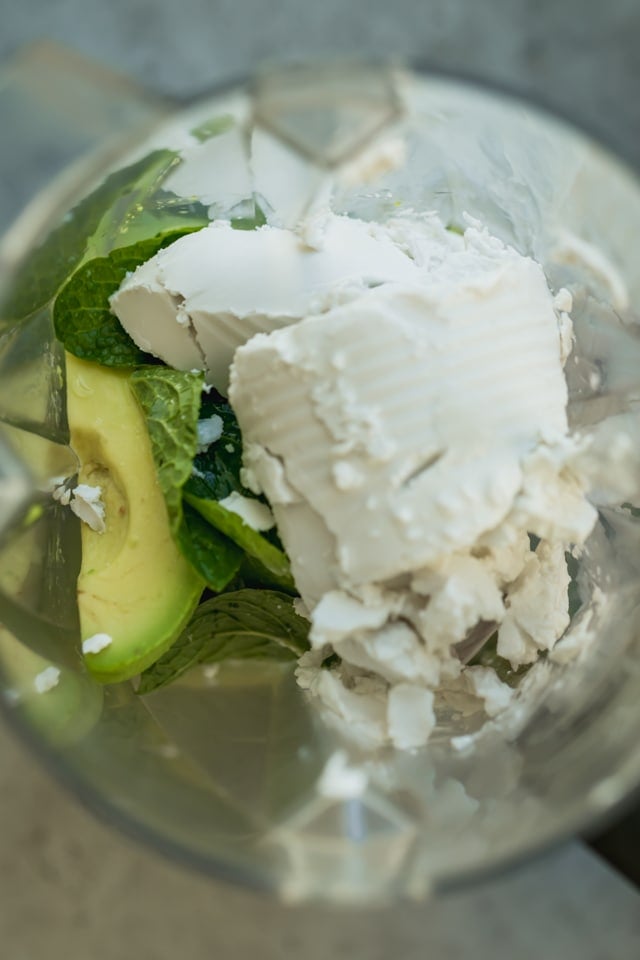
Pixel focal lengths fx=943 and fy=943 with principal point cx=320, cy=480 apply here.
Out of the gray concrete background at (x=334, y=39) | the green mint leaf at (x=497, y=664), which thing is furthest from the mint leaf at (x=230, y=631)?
the gray concrete background at (x=334, y=39)

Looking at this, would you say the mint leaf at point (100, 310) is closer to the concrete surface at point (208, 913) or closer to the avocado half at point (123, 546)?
the avocado half at point (123, 546)

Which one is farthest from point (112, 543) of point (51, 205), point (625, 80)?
point (625, 80)

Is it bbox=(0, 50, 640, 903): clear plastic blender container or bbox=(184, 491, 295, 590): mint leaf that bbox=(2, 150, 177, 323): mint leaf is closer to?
bbox=(0, 50, 640, 903): clear plastic blender container

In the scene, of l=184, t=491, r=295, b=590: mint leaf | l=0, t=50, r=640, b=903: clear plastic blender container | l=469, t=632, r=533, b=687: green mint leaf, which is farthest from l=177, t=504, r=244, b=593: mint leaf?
l=469, t=632, r=533, b=687: green mint leaf

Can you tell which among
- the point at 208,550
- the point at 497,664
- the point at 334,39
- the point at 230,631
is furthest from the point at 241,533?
the point at 334,39

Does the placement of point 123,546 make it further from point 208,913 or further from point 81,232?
point 208,913

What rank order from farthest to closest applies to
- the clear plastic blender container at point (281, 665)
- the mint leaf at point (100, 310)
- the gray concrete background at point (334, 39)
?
the gray concrete background at point (334, 39), the mint leaf at point (100, 310), the clear plastic blender container at point (281, 665)
